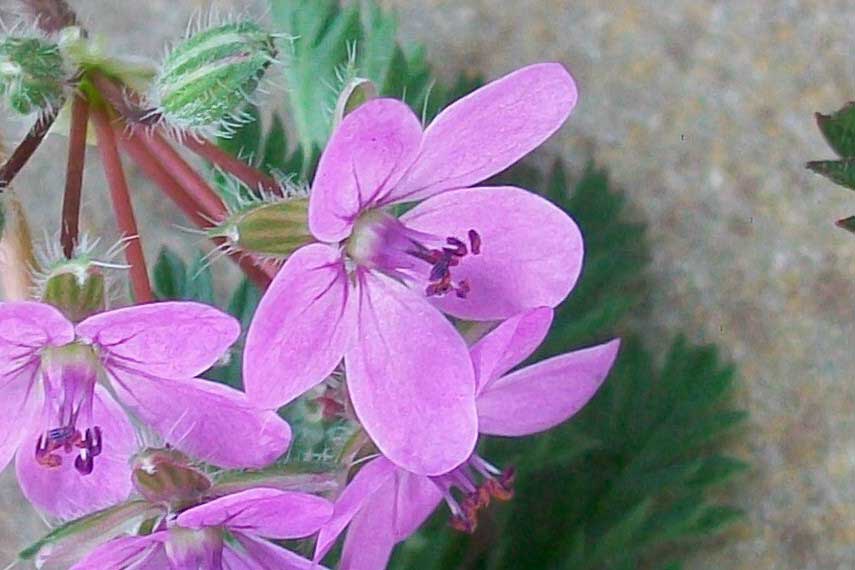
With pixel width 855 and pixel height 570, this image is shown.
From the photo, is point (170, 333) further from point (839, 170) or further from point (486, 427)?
point (839, 170)

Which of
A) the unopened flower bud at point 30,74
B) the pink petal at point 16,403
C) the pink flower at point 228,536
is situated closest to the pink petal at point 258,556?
the pink flower at point 228,536

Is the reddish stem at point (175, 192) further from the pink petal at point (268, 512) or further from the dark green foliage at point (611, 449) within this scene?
the dark green foliage at point (611, 449)

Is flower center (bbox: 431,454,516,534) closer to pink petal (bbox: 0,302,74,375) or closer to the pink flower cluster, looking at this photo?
the pink flower cluster

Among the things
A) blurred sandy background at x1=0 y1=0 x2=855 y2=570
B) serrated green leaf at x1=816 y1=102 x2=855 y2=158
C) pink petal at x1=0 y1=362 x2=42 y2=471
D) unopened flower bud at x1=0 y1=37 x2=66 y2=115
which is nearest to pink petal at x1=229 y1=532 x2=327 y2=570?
pink petal at x1=0 y1=362 x2=42 y2=471

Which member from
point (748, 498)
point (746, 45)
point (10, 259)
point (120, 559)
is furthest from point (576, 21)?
point (120, 559)

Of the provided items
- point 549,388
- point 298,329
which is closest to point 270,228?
point 298,329

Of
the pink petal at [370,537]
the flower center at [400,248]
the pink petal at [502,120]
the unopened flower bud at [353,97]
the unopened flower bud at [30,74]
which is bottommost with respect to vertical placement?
the pink petal at [370,537]
